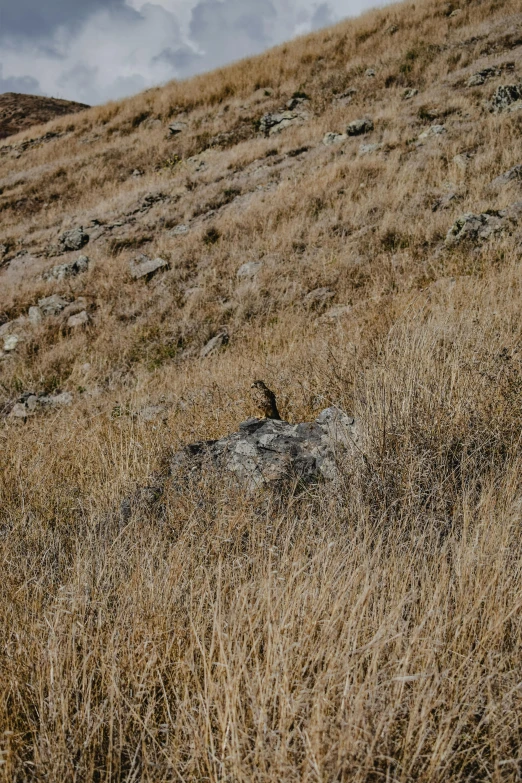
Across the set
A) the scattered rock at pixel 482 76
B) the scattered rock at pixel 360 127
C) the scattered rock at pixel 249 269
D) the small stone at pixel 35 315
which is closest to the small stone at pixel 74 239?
the small stone at pixel 35 315

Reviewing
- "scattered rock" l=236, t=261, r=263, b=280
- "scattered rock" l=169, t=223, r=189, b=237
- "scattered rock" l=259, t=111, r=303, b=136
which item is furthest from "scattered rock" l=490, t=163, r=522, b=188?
"scattered rock" l=259, t=111, r=303, b=136

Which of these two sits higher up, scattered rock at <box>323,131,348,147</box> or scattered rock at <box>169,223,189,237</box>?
scattered rock at <box>323,131,348,147</box>

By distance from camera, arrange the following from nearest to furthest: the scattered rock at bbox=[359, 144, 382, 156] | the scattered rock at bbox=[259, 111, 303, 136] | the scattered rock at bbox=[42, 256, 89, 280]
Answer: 1. the scattered rock at bbox=[42, 256, 89, 280]
2. the scattered rock at bbox=[359, 144, 382, 156]
3. the scattered rock at bbox=[259, 111, 303, 136]

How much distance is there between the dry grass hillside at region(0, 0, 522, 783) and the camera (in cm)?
122

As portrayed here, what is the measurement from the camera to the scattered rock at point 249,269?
7.13 metres

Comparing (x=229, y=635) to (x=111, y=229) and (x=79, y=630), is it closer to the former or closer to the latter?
(x=79, y=630)

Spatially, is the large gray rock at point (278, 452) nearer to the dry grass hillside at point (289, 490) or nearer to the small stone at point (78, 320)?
the dry grass hillside at point (289, 490)

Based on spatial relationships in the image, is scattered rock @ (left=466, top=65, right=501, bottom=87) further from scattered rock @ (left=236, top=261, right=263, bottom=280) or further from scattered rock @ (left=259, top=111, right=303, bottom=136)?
scattered rock @ (left=236, top=261, right=263, bottom=280)

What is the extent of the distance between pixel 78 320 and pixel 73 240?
394cm

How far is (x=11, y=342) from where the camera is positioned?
720 centimetres

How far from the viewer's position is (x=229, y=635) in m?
1.47

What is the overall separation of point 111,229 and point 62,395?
237 inches

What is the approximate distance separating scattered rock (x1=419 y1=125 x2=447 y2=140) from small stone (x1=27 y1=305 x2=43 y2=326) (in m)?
7.86

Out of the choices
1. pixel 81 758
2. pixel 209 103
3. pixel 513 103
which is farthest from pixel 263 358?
pixel 209 103
